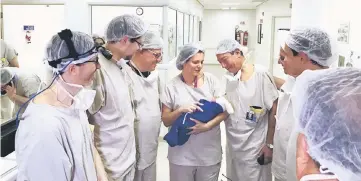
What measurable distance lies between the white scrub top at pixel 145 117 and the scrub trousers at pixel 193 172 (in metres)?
0.19

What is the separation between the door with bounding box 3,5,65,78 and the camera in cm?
483

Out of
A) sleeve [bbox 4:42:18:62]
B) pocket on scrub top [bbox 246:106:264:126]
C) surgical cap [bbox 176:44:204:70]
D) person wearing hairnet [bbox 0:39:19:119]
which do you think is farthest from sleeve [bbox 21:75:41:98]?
pocket on scrub top [bbox 246:106:264:126]

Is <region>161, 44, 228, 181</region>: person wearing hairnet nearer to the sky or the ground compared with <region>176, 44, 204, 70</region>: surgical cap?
nearer to the ground

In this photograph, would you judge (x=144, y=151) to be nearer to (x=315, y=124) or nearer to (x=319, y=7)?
(x=315, y=124)

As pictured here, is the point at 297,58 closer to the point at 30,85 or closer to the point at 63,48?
the point at 63,48

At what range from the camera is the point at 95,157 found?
168 cm

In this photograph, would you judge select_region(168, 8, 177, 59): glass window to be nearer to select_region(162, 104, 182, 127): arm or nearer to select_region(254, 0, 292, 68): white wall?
select_region(162, 104, 182, 127): arm

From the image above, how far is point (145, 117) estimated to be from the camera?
221 cm

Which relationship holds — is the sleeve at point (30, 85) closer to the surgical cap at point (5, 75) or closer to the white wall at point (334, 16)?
the surgical cap at point (5, 75)

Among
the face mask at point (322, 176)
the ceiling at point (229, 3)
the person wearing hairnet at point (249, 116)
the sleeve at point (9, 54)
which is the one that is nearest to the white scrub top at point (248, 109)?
the person wearing hairnet at point (249, 116)

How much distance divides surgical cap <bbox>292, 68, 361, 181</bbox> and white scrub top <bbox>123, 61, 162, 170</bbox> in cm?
129

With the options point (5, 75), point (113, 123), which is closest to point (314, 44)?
point (113, 123)

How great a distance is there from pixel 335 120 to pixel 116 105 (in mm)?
1206

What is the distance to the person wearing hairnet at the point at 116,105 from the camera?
1852mm
